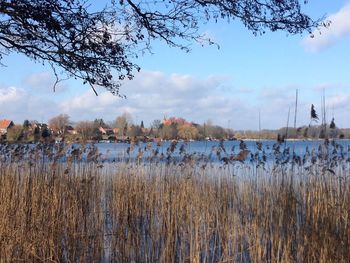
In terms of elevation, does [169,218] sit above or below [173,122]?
below

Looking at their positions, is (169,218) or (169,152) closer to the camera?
(169,218)

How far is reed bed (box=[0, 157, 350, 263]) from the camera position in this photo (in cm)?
364

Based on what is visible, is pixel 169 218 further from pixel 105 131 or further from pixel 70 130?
pixel 105 131

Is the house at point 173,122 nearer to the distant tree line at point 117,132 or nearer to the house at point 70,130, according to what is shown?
the distant tree line at point 117,132

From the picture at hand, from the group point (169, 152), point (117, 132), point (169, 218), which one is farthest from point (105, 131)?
point (169, 218)

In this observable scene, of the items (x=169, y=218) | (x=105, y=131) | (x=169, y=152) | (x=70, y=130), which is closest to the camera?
(x=169, y=218)

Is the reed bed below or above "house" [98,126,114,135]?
below

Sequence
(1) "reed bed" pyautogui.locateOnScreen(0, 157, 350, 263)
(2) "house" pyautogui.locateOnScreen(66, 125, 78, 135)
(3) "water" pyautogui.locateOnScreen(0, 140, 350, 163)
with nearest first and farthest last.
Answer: (1) "reed bed" pyautogui.locateOnScreen(0, 157, 350, 263), (3) "water" pyautogui.locateOnScreen(0, 140, 350, 163), (2) "house" pyautogui.locateOnScreen(66, 125, 78, 135)

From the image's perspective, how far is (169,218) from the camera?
15.1 feet

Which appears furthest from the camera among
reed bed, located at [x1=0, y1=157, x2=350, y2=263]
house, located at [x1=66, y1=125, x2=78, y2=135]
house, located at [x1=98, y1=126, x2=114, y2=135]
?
house, located at [x1=98, y1=126, x2=114, y2=135]

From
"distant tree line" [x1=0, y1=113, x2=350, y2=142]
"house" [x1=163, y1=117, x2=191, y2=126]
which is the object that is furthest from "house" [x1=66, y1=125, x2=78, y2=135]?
"house" [x1=163, y1=117, x2=191, y2=126]

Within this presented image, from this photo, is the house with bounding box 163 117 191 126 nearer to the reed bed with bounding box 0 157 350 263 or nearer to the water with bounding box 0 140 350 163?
the water with bounding box 0 140 350 163

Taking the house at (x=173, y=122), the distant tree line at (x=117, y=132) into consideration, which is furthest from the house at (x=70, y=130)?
the house at (x=173, y=122)

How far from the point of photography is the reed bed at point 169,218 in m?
3.64
